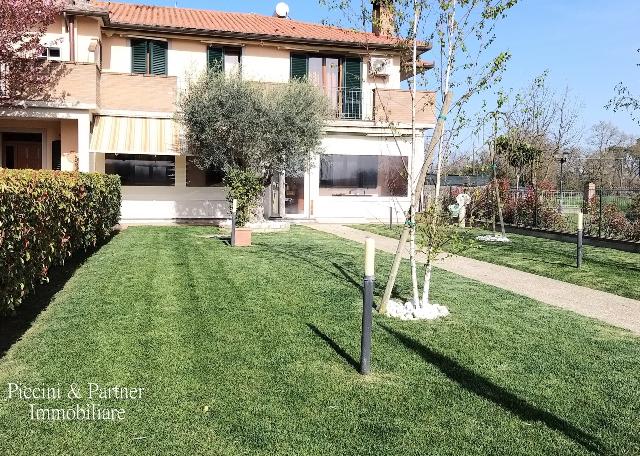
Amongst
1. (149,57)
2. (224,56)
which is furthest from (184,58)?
(224,56)

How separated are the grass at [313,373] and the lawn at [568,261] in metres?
2.13

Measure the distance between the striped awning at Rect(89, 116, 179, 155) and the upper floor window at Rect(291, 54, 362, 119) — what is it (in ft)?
22.8

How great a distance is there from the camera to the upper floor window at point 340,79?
82.8 feet

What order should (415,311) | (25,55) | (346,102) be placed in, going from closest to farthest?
(415,311), (25,55), (346,102)

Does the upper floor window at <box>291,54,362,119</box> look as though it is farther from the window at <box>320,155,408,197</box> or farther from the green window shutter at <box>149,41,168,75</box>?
the green window shutter at <box>149,41,168,75</box>

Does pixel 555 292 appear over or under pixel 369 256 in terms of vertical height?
under

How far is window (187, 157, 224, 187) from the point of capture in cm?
2361

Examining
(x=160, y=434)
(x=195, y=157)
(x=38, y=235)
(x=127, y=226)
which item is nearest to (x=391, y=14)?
(x=38, y=235)

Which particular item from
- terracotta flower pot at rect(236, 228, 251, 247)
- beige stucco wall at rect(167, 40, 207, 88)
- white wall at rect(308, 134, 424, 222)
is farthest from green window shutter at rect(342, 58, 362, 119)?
terracotta flower pot at rect(236, 228, 251, 247)

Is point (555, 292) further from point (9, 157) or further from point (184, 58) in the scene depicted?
point (9, 157)

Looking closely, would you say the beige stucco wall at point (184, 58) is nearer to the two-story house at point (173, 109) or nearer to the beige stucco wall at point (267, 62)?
the two-story house at point (173, 109)

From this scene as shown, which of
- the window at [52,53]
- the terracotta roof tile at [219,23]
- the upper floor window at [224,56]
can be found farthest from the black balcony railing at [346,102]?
the window at [52,53]

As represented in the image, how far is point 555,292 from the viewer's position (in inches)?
413

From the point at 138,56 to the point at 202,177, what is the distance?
538cm
